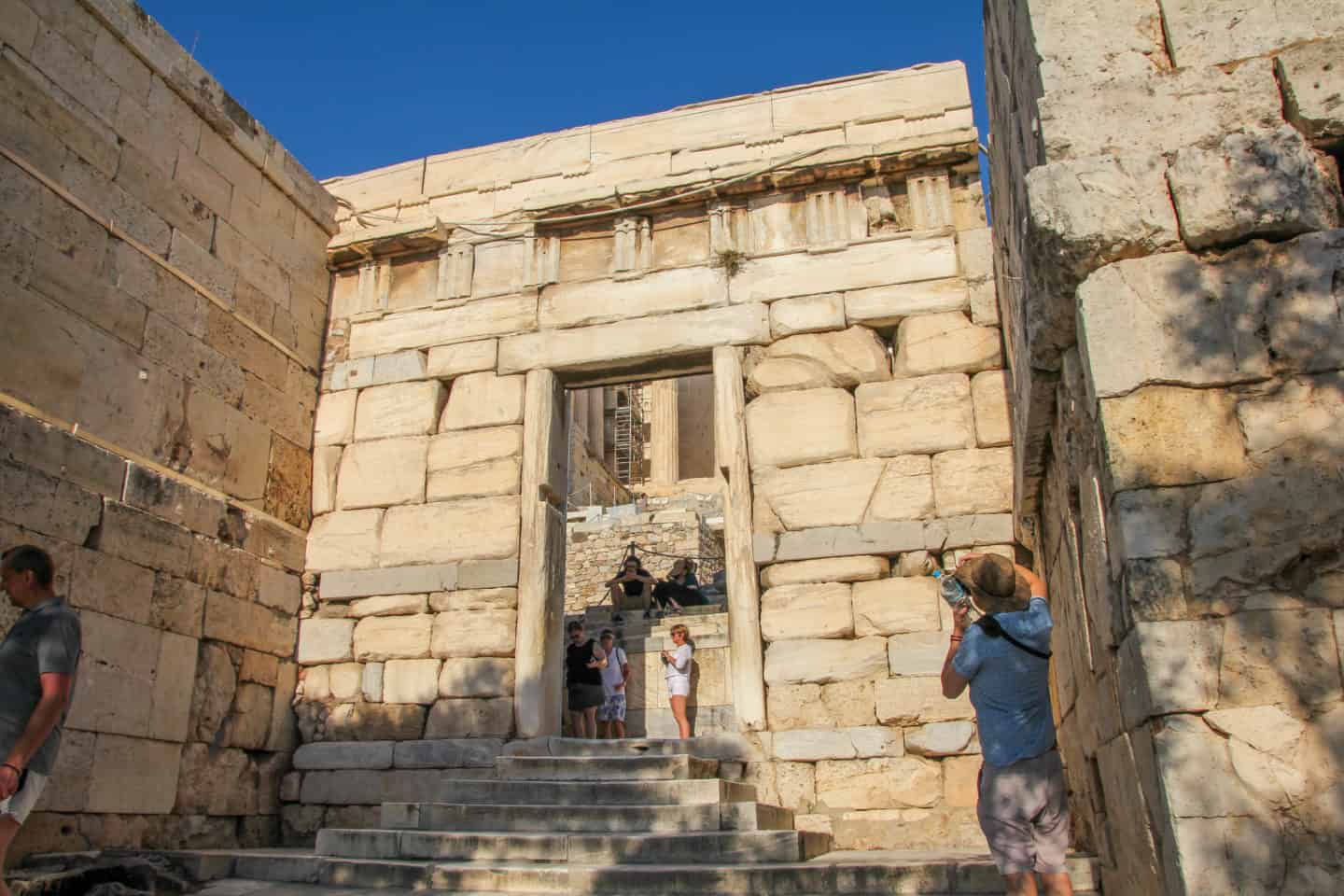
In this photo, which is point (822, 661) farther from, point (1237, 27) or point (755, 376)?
point (1237, 27)

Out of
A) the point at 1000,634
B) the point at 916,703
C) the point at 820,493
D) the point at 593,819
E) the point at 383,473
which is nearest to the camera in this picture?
the point at 1000,634

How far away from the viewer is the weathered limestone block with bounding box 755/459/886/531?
771 cm

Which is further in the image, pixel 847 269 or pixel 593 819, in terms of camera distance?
pixel 847 269

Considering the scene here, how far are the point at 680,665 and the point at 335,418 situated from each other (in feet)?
12.8

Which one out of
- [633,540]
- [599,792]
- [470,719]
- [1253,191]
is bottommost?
[599,792]

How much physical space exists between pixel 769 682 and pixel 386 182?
249 inches

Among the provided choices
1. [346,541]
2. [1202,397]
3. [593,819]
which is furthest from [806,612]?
[1202,397]

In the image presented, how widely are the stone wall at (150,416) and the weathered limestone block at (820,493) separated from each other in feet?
13.8

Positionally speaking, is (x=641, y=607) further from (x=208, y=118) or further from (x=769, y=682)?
(x=208, y=118)

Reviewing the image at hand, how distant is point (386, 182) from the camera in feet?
33.6

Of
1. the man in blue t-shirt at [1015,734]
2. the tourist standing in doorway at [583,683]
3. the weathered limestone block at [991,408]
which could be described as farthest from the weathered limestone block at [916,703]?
the man in blue t-shirt at [1015,734]

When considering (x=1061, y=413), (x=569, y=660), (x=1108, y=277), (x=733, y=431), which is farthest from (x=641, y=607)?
(x=1108, y=277)

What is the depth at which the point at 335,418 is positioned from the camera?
936 cm

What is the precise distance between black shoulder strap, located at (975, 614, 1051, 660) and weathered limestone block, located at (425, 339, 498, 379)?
6.02 m
